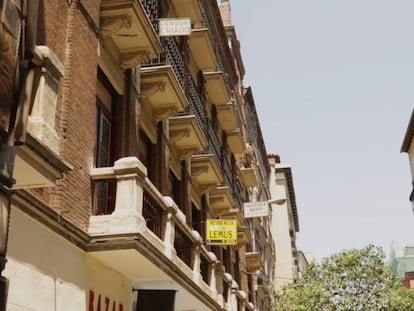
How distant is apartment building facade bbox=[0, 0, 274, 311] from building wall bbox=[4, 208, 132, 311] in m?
0.02

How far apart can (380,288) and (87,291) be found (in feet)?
77.8

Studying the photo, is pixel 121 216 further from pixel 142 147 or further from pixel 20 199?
pixel 142 147

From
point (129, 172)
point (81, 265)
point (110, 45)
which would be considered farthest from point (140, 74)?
point (81, 265)

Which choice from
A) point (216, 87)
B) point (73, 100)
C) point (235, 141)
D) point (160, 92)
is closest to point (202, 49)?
point (216, 87)

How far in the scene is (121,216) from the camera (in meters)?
10.0

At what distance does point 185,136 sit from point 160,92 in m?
2.48

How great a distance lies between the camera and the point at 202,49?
64.2 ft

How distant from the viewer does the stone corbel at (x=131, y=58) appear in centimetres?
1259

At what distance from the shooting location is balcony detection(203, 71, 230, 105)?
21266mm

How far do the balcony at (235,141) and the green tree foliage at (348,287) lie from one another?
8.62 meters

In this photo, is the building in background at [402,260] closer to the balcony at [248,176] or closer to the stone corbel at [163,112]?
the balcony at [248,176]

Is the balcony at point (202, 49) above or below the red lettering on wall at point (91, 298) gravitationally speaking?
above

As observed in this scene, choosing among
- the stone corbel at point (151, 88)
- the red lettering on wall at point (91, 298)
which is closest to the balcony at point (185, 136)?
the stone corbel at point (151, 88)

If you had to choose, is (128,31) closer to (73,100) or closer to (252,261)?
(73,100)
